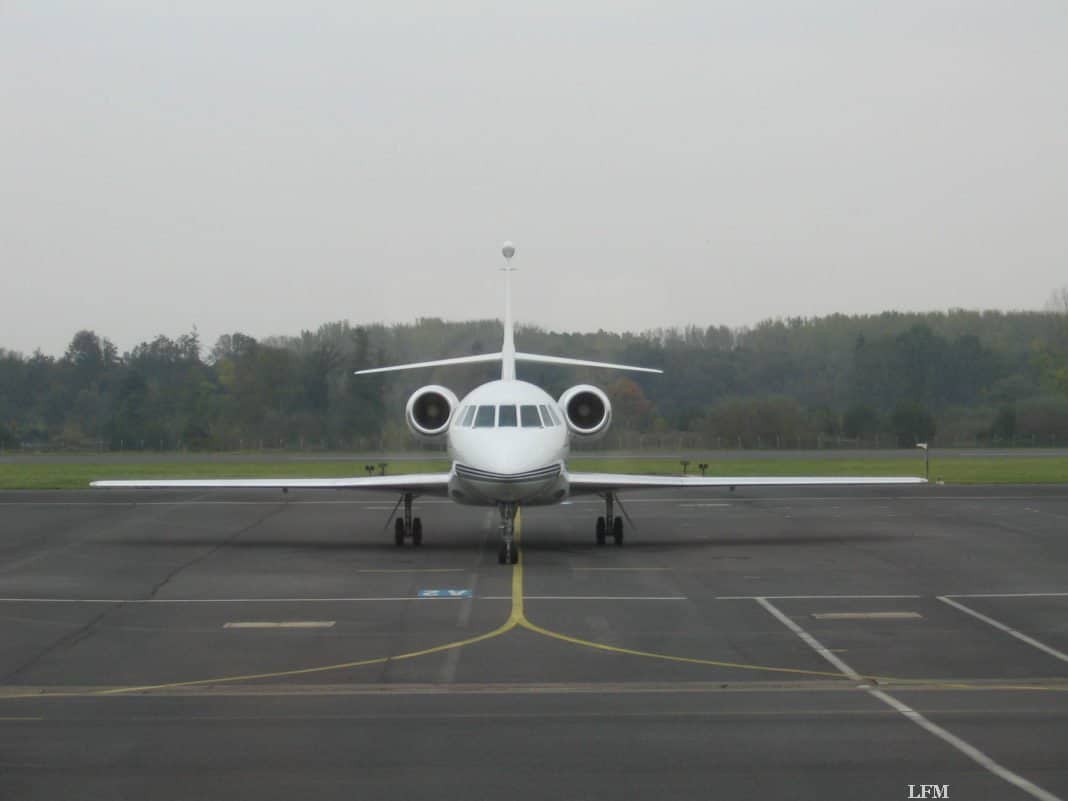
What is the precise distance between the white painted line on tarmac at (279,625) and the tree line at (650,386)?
31971 mm

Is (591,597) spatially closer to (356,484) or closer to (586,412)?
(356,484)

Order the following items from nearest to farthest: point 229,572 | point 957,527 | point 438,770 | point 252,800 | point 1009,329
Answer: point 252,800 < point 438,770 < point 229,572 < point 957,527 < point 1009,329

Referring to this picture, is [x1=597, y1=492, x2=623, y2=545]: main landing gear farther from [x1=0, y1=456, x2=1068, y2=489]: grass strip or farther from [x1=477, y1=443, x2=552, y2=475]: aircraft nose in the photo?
[x1=0, y1=456, x2=1068, y2=489]: grass strip

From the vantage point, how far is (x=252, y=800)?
26.2ft

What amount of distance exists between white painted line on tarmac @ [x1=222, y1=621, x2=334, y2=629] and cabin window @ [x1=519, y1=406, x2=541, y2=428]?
7373 millimetres

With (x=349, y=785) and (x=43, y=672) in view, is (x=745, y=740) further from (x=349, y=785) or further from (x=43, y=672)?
(x=43, y=672)

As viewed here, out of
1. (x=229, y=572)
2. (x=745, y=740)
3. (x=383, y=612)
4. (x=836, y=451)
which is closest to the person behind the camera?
(x=745, y=740)

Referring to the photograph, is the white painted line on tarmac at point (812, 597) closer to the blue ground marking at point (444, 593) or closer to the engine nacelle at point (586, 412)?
the blue ground marking at point (444, 593)

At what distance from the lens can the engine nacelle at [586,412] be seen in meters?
25.6

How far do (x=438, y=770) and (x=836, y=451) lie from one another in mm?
57190

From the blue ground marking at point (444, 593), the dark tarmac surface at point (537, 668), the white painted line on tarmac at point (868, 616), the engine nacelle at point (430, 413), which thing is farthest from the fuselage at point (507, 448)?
the white painted line on tarmac at point (868, 616)

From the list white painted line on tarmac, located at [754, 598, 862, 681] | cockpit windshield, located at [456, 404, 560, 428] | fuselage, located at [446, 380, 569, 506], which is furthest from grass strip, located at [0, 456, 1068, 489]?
white painted line on tarmac, located at [754, 598, 862, 681]

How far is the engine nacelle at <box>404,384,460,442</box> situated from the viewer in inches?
996

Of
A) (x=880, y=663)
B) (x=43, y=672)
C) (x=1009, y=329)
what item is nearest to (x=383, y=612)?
(x=43, y=672)
